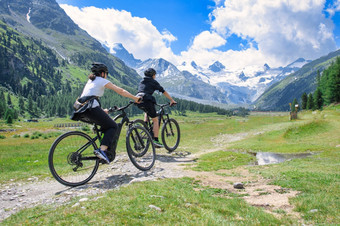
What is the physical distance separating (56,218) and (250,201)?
4.92 metres

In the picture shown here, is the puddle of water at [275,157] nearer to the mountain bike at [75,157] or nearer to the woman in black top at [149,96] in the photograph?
the woman in black top at [149,96]

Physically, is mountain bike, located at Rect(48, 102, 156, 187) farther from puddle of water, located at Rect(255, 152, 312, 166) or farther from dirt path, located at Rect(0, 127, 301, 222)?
puddle of water, located at Rect(255, 152, 312, 166)

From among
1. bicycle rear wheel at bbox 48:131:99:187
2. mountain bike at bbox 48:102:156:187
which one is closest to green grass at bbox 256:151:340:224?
mountain bike at bbox 48:102:156:187

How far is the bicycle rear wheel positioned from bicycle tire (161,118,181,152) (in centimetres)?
623

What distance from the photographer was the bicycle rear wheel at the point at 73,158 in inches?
292

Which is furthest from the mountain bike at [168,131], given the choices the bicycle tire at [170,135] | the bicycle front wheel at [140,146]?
the bicycle front wheel at [140,146]

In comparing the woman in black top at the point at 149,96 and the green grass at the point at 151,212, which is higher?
the woman in black top at the point at 149,96

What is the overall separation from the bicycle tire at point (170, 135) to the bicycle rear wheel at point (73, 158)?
6.23m

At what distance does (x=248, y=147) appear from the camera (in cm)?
1862

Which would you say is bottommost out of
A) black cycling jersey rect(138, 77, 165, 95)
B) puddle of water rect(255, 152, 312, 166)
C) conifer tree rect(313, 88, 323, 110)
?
puddle of water rect(255, 152, 312, 166)

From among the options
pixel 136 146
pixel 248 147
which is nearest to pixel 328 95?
pixel 248 147

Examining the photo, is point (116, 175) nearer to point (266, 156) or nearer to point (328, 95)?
point (266, 156)

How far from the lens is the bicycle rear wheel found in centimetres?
741

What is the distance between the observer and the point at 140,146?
986cm
